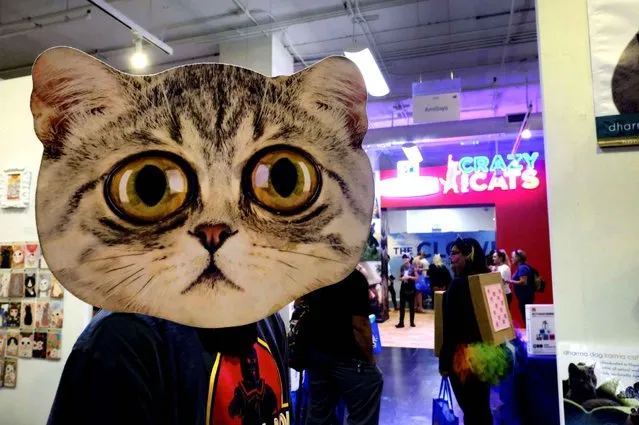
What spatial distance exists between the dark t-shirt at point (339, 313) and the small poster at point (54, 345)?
1.83m

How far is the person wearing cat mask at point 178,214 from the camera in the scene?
24.6 inches

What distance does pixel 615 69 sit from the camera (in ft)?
5.65

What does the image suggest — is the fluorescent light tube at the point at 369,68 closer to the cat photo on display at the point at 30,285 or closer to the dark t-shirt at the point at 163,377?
the cat photo on display at the point at 30,285

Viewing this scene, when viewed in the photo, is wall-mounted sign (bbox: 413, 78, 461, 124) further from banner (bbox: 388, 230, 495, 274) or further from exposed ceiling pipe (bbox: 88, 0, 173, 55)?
banner (bbox: 388, 230, 495, 274)

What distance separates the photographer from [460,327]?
2660 mm

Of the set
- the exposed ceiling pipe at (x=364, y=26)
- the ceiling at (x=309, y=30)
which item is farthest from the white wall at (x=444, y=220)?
the exposed ceiling pipe at (x=364, y=26)

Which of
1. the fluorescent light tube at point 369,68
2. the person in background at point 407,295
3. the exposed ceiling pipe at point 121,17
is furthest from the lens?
the person in background at point 407,295

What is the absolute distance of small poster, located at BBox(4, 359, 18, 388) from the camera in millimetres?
3045

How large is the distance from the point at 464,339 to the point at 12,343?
305cm

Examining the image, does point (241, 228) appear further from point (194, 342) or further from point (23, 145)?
point (23, 145)

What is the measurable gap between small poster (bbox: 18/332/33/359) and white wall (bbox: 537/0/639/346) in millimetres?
3247

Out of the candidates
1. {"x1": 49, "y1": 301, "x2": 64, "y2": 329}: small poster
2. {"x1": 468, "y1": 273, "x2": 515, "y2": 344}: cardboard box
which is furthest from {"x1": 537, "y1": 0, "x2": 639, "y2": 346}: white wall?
{"x1": 49, "y1": 301, "x2": 64, "y2": 329}: small poster

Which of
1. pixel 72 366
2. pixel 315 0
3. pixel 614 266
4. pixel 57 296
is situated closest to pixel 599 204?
pixel 614 266

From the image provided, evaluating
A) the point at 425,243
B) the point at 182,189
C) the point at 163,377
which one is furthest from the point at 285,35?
the point at 425,243
